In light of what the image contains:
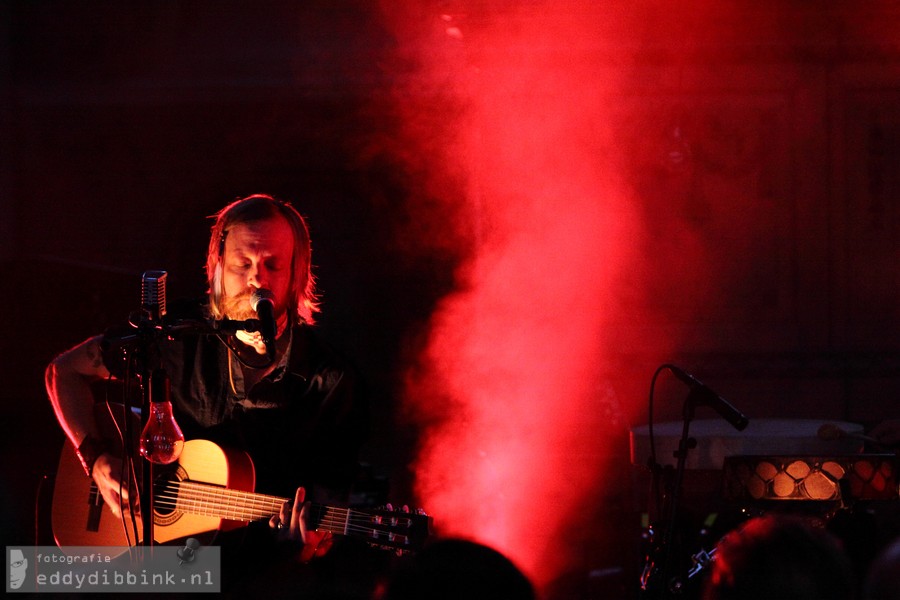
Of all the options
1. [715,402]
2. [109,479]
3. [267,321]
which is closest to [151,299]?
[267,321]

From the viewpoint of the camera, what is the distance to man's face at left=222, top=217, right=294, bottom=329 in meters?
3.64

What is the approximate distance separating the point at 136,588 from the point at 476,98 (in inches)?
153

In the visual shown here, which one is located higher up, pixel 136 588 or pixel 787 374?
pixel 787 374

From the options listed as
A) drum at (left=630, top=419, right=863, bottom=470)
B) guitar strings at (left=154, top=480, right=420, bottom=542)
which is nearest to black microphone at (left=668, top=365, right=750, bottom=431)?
drum at (left=630, top=419, right=863, bottom=470)

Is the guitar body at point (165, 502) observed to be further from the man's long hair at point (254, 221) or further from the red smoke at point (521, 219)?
the red smoke at point (521, 219)

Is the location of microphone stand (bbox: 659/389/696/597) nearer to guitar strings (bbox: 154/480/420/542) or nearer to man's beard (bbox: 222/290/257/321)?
guitar strings (bbox: 154/480/420/542)

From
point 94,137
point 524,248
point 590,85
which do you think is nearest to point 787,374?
point 524,248

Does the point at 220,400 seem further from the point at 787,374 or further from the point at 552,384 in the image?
the point at 787,374

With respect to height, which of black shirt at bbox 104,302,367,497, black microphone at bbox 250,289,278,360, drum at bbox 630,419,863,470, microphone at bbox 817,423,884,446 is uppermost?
black microphone at bbox 250,289,278,360

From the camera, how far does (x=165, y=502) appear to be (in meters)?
3.46

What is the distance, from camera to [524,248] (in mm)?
6109

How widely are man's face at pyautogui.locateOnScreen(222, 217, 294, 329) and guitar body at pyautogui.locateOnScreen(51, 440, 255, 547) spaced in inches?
22.5

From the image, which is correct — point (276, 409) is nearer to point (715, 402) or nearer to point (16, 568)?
point (16, 568)

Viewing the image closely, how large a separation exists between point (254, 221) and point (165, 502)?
3.81 feet
